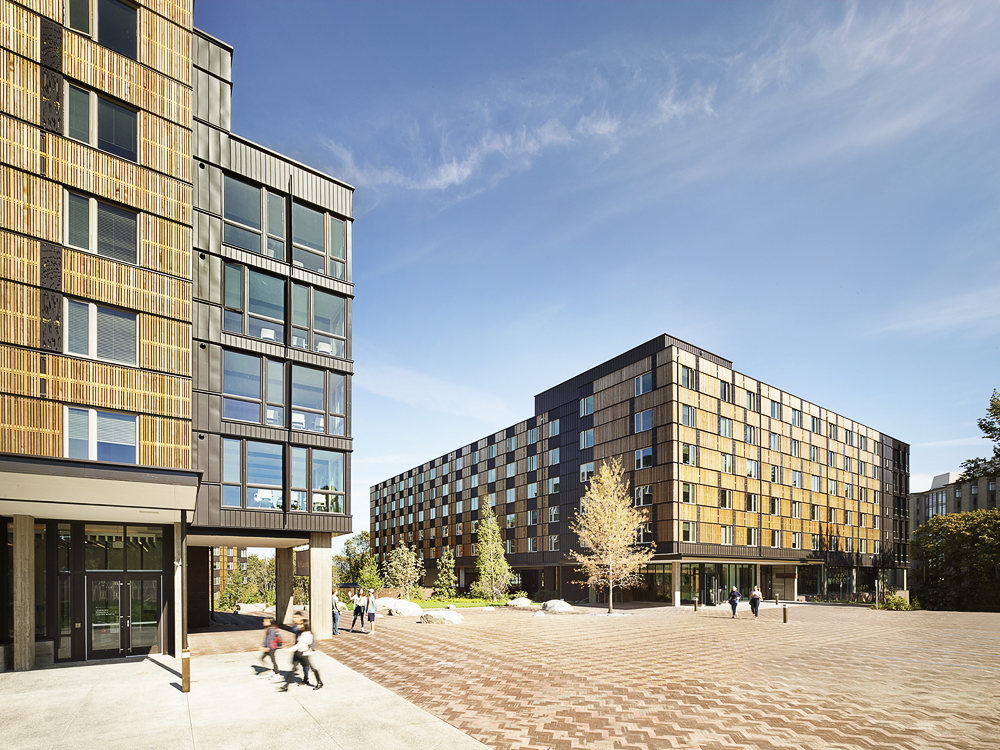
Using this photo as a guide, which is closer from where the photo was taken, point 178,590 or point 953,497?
point 178,590

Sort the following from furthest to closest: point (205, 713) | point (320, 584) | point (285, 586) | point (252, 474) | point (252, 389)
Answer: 1. point (285, 586)
2. point (320, 584)
3. point (252, 389)
4. point (252, 474)
5. point (205, 713)

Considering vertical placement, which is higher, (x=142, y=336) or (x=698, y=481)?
(x=142, y=336)

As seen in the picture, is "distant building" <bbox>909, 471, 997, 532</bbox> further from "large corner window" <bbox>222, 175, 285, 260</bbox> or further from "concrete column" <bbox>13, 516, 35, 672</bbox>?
"concrete column" <bbox>13, 516, 35, 672</bbox>

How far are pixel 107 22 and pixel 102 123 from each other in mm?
3340

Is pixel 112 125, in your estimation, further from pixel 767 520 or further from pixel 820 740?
pixel 767 520

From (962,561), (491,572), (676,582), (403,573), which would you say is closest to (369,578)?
(403,573)

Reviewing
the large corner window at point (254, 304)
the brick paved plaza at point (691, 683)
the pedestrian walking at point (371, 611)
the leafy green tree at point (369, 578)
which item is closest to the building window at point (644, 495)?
the brick paved plaza at point (691, 683)

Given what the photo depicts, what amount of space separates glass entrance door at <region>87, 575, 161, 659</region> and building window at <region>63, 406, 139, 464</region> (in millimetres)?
4397

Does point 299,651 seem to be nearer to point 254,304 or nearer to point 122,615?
point 122,615

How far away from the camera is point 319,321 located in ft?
84.0

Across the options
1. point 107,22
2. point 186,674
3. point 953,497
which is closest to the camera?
point 186,674

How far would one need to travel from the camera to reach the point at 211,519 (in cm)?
2203

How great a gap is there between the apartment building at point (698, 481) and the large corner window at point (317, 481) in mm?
31442

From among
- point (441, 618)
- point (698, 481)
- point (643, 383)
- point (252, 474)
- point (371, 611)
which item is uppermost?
point (643, 383)
